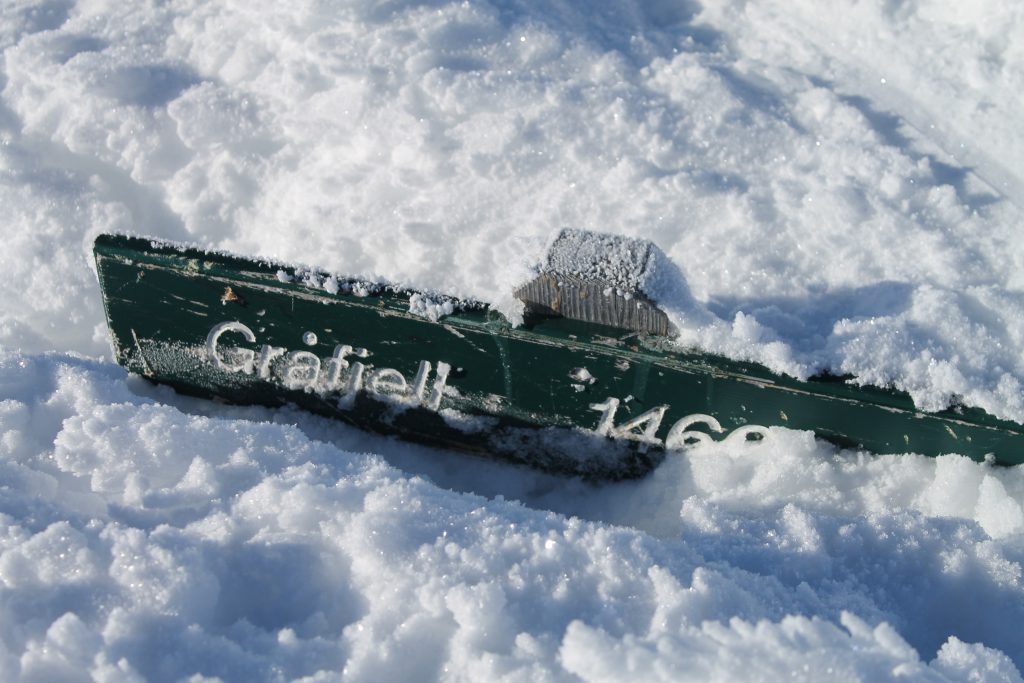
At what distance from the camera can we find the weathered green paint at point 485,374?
2621 mm

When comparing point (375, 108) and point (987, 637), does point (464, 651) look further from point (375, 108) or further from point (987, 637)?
point (375, 108)

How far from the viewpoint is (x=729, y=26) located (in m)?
4.14

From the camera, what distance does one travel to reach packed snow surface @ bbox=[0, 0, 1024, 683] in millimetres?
2166

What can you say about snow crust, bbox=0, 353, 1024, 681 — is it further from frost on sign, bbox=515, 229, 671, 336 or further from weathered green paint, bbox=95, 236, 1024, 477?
frost on sign, bbox=515, 229, 671, 336

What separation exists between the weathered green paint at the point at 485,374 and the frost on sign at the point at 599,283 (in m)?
0.06

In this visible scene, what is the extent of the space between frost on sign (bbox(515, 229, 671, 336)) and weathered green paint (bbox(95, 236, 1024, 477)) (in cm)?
6

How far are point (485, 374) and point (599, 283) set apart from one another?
56cm

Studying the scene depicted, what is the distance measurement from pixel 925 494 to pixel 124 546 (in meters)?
2.43

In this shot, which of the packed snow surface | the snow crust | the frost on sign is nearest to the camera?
the snow crust

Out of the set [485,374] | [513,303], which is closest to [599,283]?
[513,303]

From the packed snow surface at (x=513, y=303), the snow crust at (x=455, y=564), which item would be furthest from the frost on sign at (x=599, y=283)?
the snow crust at (x=455, y=564)

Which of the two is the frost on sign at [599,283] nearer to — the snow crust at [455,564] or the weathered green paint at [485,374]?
the weathered green paint at [485,374]

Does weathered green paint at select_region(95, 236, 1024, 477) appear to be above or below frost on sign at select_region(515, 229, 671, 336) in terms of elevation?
below

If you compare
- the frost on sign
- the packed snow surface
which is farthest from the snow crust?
the frost on sign
